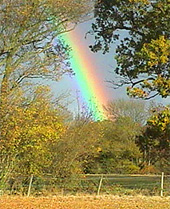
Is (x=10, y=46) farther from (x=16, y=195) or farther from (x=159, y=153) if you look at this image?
(x=159, y=153)

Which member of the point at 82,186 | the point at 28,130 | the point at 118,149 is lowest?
the point at 82,186

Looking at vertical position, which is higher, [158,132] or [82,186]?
[158,132]

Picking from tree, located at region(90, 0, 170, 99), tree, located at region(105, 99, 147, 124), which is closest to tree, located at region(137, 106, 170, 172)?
tree, located at region(90, 0, 170, 99)

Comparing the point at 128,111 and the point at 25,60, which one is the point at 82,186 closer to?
the point at 25,60

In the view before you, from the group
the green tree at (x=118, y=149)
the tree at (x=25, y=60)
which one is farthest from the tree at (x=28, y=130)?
the green tree at (x=118, y=149)

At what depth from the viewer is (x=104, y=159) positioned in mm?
32281

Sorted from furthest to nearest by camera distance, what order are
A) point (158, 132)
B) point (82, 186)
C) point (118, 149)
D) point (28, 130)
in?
point (118, 149) → point (82, 186) → point (158, 132) → point (28, 130)

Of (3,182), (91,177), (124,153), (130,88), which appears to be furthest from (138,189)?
(124,153)

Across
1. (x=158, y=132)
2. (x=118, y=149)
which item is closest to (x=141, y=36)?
(x=158, y=132)

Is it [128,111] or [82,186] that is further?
[128,111]

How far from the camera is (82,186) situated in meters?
20.8

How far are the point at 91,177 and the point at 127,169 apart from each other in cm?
1200

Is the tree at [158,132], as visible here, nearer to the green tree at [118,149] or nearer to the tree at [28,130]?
the tree at [28,130]

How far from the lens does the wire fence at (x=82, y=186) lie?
19609 mm
